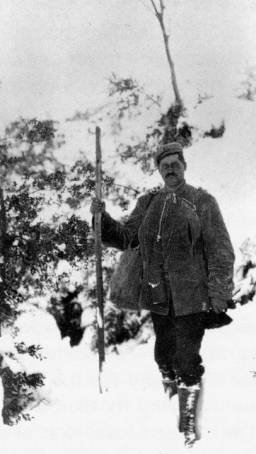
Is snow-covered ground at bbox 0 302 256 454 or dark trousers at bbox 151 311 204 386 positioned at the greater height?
dark trousers at bbox 151 311 204 386

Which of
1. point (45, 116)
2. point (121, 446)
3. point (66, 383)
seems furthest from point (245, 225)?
point (121, 446)

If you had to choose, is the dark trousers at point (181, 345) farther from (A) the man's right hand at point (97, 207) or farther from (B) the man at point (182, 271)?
(A) the man's right hand at point (97, 207)

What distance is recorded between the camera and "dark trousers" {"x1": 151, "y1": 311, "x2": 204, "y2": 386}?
307 cm

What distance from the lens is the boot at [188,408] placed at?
2930mm

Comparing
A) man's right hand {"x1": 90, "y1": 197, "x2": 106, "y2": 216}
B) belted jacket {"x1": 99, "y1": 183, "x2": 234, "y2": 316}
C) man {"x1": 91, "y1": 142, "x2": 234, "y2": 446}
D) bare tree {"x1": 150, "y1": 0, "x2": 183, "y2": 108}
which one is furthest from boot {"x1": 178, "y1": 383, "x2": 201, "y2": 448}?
bare tree {"x1": 150, "y1": 0, "x2": 183, "y2": 108}

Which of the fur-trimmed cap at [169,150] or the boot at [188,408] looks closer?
the boot at [188,408]

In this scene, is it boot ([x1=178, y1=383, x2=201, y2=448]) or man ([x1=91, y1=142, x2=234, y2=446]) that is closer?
boot ([x1=178, y1=383, x2=201, y2=448])

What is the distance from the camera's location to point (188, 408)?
3.01m

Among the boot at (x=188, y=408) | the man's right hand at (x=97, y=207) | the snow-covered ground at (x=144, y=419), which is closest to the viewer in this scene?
the snow-covered ground at (x=144, y=419)

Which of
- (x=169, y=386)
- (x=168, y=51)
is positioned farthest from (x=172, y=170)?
(x=168, y=51)

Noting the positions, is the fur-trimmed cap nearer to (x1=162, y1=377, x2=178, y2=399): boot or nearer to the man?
the man

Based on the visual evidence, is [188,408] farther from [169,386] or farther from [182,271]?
[182,271]

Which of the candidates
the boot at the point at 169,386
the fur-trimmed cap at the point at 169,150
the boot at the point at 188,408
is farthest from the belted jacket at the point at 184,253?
the boot at the point at 169,386

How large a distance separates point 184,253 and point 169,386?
1003mm
